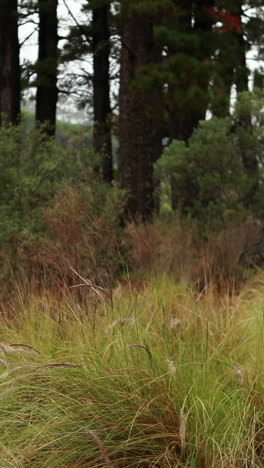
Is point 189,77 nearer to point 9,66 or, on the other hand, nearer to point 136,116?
point 136,116

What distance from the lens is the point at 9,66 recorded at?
48.5 ft

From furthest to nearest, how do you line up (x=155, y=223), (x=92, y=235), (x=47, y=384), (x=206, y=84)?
(x=206, y=84) < (x=155, y=223) < (x=92, y=235) < (x=47, y=384)

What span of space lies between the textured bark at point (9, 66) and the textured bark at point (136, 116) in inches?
212

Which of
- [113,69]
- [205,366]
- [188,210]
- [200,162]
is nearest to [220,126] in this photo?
[200,162]

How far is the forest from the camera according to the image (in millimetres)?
2803

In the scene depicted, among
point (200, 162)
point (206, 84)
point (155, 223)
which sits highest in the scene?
point (206, 84)

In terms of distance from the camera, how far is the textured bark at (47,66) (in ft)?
48.3

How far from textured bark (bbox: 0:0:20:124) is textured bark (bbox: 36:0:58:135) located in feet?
1.65

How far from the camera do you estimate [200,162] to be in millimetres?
9734

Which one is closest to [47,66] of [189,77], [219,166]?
[189,77]

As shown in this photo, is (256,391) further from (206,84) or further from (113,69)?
(113,69)

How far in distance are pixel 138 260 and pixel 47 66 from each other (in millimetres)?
8231

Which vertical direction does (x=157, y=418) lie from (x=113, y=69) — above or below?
below

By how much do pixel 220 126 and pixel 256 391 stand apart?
7.20m
